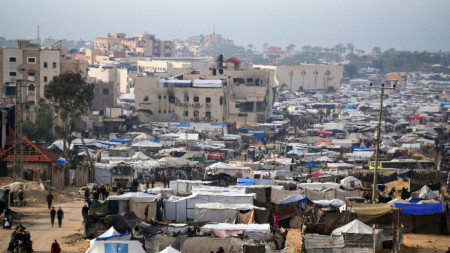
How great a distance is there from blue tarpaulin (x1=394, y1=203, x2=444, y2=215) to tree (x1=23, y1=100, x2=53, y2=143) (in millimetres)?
28946

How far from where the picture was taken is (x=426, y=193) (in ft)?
88.6

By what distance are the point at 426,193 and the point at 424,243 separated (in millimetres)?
5642

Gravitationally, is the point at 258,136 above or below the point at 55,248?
below

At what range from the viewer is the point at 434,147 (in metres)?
52.2

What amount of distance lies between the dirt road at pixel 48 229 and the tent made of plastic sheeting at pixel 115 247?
6.57ft

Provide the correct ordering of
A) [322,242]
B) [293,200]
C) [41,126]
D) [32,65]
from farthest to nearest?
[32,65]
[41,126]
[293,200]
[322,242]

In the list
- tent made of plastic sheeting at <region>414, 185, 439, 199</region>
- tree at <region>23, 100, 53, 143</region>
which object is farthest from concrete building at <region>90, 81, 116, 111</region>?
tent made of plastic sheeting at <region>414, 185, 439, 199</region>

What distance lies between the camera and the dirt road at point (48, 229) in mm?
20172

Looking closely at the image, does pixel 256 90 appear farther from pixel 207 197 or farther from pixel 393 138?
pixel 207 197

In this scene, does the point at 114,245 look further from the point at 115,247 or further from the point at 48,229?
the point at 48,229

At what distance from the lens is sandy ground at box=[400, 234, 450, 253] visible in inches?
819

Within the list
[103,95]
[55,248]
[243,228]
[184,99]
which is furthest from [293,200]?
[103,95]

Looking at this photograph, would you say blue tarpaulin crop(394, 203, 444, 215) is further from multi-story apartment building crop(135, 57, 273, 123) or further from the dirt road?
multi-story apartment building crop(135, 57, 273, 123)

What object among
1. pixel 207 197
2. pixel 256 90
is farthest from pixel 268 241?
pixel 256 90
